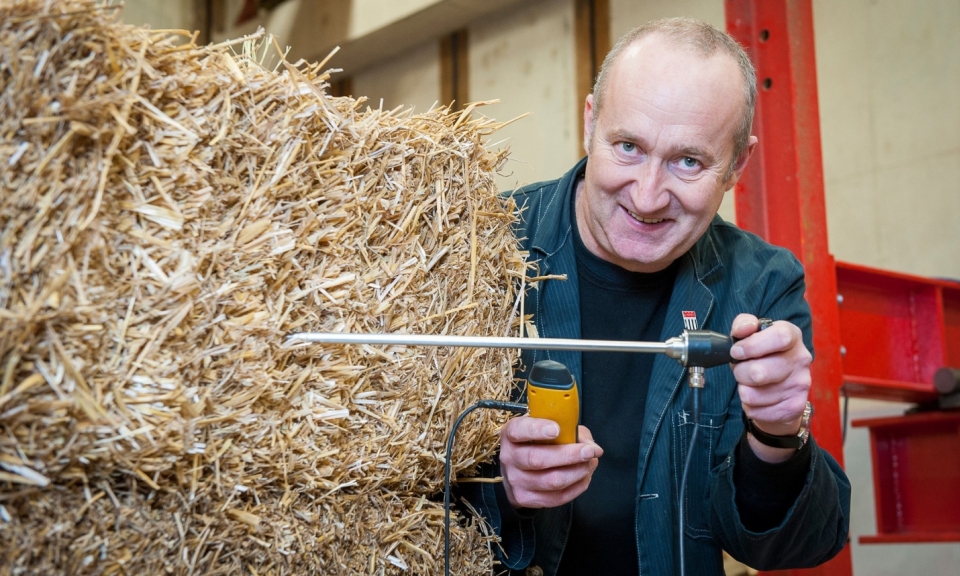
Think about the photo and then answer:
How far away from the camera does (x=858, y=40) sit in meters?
4.89

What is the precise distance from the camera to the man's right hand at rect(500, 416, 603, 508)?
151 cm

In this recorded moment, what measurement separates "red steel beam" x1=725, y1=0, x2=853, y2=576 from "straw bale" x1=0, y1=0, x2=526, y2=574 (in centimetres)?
146

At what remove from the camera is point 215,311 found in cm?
121

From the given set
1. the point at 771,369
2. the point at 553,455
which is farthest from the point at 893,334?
the point at 553,455

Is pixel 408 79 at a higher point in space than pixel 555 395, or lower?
higher

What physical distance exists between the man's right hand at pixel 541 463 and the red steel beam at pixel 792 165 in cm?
136

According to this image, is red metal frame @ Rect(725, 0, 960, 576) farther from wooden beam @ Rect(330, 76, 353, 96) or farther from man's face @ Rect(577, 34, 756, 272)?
wooden beam @ Rect(330, 76, 353, 96)

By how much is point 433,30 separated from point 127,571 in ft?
19.6

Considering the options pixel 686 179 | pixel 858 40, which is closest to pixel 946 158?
pixel 858 40

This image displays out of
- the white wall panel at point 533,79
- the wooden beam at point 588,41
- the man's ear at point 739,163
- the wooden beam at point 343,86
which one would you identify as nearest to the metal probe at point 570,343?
the man's ear at point 739,163

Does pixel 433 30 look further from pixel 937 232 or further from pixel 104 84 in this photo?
pixel 104 84

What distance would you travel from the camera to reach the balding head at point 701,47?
186 cm

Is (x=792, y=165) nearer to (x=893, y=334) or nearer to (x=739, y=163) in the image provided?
(x=739, y=163)

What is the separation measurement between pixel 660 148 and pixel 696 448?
72cm
